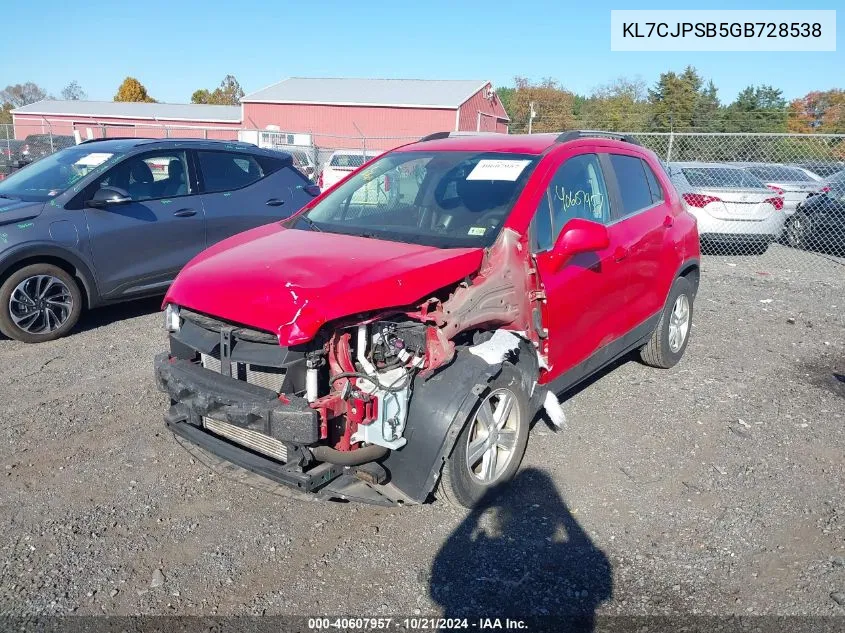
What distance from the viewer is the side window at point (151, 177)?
263 inches

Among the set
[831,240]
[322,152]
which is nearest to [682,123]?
[322,152]

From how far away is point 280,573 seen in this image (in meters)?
3.10

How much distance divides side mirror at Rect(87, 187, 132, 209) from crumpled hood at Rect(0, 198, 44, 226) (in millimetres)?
435

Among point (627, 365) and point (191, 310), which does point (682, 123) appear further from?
point (191, 310)

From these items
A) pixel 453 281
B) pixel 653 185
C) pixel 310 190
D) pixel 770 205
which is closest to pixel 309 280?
pixel 453 281

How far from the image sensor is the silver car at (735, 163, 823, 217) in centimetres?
1337

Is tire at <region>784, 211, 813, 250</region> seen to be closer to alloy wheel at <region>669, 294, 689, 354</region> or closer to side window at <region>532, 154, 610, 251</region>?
alloy wheel at <region>669, 294, 689, 354</region>

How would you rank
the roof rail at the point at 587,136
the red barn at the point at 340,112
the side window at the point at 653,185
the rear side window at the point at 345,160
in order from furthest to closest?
the red barn at the point at 340,112 < the rear side window at the point at 345,160 < the side window at the point at 653,185 < the roof rail at the point at 587,136

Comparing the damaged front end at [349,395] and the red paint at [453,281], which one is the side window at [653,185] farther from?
the damaged front end at [349,395]

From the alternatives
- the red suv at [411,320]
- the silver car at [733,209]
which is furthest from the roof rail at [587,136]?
the silver car at [733,209]

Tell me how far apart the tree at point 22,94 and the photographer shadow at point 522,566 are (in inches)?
4095

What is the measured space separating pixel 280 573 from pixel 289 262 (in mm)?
1457

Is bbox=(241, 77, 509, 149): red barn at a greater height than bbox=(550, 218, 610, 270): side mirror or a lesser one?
greater

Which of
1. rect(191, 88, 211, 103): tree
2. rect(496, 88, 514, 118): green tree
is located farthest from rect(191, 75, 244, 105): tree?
rect(496, 88, 514, 118): green tree
